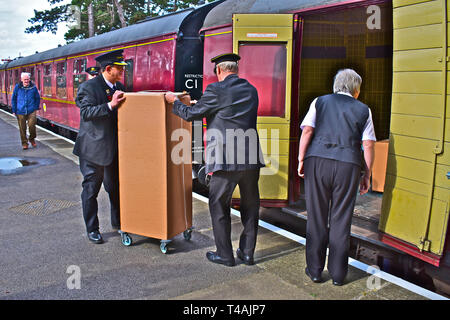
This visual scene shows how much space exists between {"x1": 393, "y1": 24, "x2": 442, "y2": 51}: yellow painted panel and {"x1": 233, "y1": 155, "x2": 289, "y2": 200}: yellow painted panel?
2057mm

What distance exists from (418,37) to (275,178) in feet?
7.99

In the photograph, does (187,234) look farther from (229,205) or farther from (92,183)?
(92,183)

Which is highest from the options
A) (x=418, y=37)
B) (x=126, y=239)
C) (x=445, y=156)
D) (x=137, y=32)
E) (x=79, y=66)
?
(x=137, y=32)

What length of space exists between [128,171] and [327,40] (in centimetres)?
434

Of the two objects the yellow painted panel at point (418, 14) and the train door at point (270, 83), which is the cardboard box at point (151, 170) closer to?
the train door at point (270, 83)

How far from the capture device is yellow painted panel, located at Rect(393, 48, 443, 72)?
3303 mm

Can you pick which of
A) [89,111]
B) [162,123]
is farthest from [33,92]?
[162,123]

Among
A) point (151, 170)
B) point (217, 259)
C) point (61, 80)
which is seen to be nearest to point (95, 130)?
point (151, 170)

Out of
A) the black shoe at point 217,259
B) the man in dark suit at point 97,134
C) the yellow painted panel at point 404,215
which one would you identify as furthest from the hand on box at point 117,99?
the yellow painted panel at point 404,215

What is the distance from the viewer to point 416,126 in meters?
3.50

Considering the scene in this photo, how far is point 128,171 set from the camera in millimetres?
4125

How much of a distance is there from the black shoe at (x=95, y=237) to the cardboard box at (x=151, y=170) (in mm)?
313

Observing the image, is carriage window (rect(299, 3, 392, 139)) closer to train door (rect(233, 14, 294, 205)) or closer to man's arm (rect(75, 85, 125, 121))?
train door (rect(233, 14, 294, 205))

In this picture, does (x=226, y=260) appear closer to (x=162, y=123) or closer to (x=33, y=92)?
(x=162, y=123)
